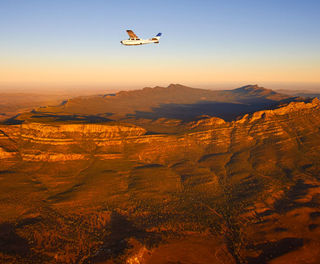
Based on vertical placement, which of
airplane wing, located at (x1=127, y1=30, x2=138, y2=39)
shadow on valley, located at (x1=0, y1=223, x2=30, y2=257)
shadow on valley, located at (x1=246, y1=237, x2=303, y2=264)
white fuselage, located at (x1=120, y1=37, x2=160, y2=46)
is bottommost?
shadow on valley, located at (x1=246, y1=237, x2=303, y2=264)

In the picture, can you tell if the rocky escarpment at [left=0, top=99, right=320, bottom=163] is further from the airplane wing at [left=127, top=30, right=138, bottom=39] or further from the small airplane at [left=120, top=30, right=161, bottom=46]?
the airplane wing at [left=127, top=30, right=138, bottom=39]

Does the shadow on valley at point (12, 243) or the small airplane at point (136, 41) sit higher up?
the small airplane at point (136, 41)

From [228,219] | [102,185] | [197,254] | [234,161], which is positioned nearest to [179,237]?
[197,254]

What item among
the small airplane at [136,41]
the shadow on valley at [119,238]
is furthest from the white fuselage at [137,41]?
the shadow on valley at [119,238]

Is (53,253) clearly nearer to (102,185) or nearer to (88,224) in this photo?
(88,224)

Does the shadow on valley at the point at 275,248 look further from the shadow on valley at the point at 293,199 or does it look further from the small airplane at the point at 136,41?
the small airplane at the point at 136,41

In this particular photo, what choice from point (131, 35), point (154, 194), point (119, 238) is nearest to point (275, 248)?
point (119, 238)

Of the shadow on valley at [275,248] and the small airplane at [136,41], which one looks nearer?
the shadow on valley at [275,248]

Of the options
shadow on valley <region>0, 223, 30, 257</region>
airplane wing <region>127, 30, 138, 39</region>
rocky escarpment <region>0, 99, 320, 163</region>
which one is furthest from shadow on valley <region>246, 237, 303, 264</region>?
rocky escarpment <region>0, 99, 320, 163</region>
